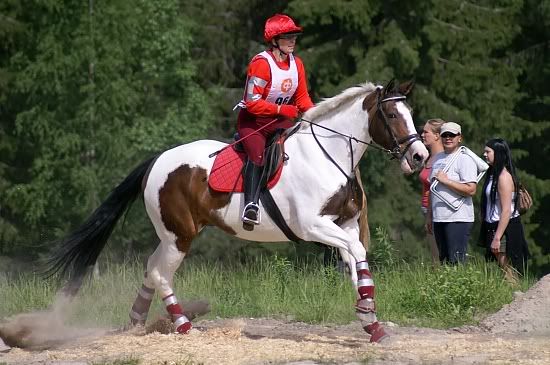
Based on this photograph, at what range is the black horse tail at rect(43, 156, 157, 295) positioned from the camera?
40.3 feet

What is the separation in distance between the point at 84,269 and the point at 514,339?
432 cm

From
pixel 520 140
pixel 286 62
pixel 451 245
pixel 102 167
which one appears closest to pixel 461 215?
pixel 451 245

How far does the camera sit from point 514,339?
35.4ft

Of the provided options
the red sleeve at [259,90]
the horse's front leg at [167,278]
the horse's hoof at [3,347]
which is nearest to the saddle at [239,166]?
the red sleeve at [259,90]

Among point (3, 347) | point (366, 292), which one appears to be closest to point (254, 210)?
point (366, 292)

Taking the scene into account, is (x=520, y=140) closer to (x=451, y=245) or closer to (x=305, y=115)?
(x=451, y=245)

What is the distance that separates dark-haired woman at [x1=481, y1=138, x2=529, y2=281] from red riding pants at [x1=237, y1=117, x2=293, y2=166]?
9.22 feet

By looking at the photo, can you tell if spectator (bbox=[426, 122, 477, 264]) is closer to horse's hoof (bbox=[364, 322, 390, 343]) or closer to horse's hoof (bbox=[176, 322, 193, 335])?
horse's hoof (bbox=[364, 322, 390, 343])

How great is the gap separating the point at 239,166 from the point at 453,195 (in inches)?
109

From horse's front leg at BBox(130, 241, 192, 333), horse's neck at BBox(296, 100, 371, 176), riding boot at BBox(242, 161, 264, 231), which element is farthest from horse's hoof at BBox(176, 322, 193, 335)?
horse's neck at BBox(296, 100, 371, 176)

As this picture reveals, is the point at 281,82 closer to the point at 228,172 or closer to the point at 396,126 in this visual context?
the point at 228,172

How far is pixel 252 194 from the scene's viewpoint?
433 inches

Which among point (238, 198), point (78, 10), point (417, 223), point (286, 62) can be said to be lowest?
point (417, 223)

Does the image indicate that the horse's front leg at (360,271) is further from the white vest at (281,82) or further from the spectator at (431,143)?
the spectator at (431,143)
